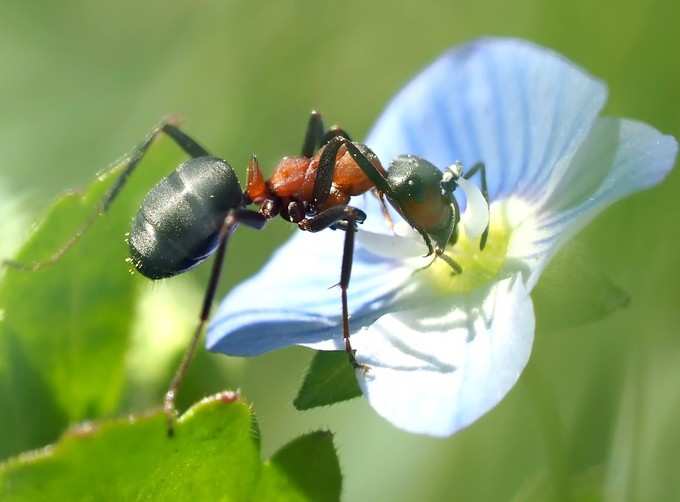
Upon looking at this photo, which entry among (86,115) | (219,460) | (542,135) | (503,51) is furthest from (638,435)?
(86,115)

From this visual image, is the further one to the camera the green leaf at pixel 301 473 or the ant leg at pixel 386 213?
the ant leg at pixel 386 213

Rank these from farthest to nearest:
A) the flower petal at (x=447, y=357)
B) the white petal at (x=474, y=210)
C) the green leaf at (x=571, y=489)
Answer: the white petal at (x=474, y=210)
the green leaf at (x=571, y=489)
the flower petal at (x=447, y=357)

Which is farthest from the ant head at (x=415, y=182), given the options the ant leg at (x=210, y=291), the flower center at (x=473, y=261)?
the ant leg at (x=210, y=291)

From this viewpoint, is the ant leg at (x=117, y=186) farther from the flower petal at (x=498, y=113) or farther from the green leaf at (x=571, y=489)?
the green leaf at (x=571, y=489)

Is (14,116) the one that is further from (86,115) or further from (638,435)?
(638,435)

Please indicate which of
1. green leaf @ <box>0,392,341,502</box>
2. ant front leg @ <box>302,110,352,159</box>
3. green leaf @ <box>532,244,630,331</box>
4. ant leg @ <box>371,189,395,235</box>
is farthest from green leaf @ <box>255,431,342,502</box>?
ant front leg @ <box>302,110,352,159</box>

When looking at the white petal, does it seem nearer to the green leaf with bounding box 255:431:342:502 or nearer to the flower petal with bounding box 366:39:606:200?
the flower petal with bounding box 366:39:606:200
